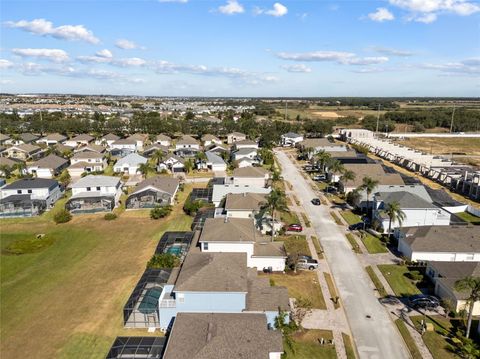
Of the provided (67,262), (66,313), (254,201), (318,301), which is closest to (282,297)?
(318,301)

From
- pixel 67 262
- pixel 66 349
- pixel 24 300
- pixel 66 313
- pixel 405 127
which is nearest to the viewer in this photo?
pixel 66 349

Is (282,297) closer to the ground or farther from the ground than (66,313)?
farther from the ground

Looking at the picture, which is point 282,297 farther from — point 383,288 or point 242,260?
point 383,288

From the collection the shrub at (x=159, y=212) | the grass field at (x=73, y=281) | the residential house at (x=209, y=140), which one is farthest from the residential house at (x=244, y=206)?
the residential house at (x=209, y=140)

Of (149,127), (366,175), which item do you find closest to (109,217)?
(366,175)

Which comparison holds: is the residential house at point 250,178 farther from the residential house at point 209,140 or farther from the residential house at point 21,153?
the residential house at point 21,153

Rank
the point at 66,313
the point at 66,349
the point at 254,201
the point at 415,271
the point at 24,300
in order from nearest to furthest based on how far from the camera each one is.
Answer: the point at 66,349 → the point at 66,313 → the point at 24,300 → the point at 415,271 → the point at 254,201
